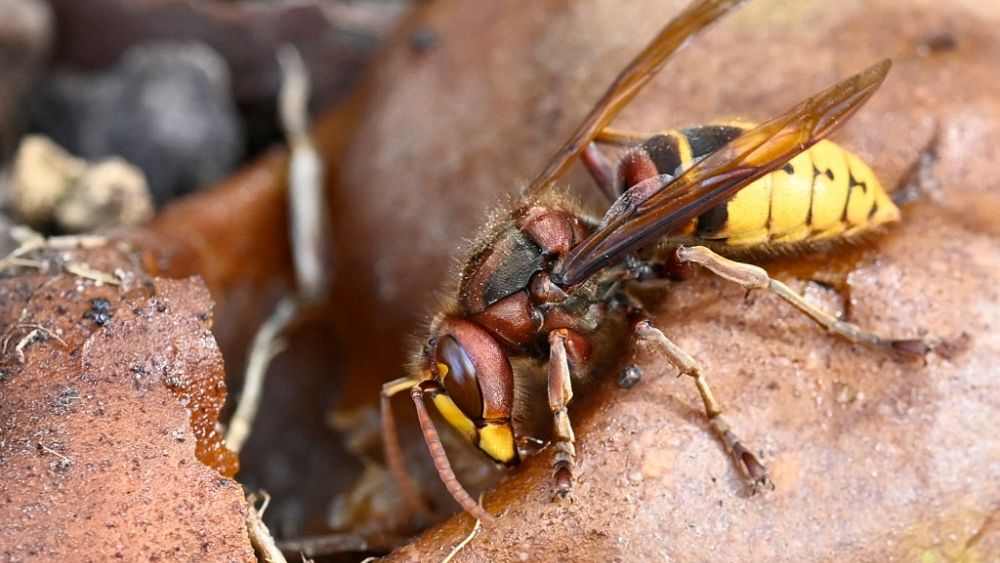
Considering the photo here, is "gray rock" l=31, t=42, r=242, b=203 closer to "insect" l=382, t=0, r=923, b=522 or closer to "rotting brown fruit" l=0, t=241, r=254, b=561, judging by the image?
"rotting brown fruit" l=0, t=241, r=254, b=561

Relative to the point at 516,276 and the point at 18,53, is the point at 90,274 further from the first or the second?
the point at 18,53

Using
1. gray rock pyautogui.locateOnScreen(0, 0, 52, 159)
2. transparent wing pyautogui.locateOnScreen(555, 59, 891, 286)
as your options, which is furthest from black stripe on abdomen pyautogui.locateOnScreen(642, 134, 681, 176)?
gray rock pyautogui.locateOnScreen(0, 0, 52, 159)

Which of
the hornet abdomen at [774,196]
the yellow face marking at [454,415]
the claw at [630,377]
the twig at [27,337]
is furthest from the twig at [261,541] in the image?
the hornet abdomen at [774,196]

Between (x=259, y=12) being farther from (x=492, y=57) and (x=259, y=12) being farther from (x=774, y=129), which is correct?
(x=774, y=129)

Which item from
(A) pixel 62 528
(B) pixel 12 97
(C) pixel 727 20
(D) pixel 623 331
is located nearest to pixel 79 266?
(A) pixel 62 528

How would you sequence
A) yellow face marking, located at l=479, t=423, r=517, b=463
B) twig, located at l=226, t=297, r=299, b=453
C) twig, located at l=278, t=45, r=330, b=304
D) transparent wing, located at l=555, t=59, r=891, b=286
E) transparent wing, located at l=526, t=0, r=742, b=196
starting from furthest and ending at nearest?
twig, located at l=278, t=45, r=330, b=304 → twig, located at l=226, t=297, r=299, b=453 → transparent wing, located at l=526, t=0, r=742, b=196 → yellow face marking, located at l=479, t=423, r=517, b=463 → transparent wing, located at l=555, t=59, r=891, b=286

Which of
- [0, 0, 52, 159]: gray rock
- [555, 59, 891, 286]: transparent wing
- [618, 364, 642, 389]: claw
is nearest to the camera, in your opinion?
[555, 59, 891, 286]: transparent wing

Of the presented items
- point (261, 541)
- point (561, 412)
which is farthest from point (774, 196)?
point (261, 541)
